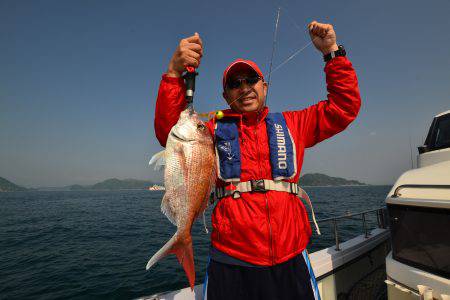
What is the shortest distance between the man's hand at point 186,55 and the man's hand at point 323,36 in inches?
47.3

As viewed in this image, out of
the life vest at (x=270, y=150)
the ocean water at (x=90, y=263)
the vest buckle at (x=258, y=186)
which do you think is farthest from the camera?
the ocean water at (x=90, y=263)

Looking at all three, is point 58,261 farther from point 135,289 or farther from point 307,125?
point 307,125

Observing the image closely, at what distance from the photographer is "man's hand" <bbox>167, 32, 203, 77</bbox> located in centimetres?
219

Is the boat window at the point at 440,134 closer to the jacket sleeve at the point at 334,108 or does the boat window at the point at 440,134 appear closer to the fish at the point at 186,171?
the jacket sleeve at the point at 334,108

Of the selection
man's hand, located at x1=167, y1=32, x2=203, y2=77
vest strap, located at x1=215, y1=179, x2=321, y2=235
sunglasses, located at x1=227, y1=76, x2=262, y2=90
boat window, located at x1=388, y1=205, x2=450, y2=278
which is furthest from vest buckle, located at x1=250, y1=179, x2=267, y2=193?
boat window, located at x1=388, y1=205, x2=450, y2=278

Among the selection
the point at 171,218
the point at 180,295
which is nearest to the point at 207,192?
the point at 171,218

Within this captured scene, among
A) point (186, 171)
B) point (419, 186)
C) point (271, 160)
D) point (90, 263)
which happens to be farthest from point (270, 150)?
point (90, 263)

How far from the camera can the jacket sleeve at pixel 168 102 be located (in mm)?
2279

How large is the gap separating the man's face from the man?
11mm

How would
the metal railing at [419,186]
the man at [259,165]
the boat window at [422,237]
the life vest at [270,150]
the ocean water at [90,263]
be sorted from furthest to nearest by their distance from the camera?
the ocean water at [90,263], the metal railing at [419,186], the boat window at [422,237], the life vest at [270,150], the man at [259,165]

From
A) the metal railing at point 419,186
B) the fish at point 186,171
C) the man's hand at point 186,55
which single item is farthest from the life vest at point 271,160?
the metal railing at point 419,186

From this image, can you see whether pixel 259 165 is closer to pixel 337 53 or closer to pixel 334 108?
pixel 334 108

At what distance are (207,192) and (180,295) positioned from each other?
64.3 inches

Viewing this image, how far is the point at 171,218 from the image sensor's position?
91.5 inches
